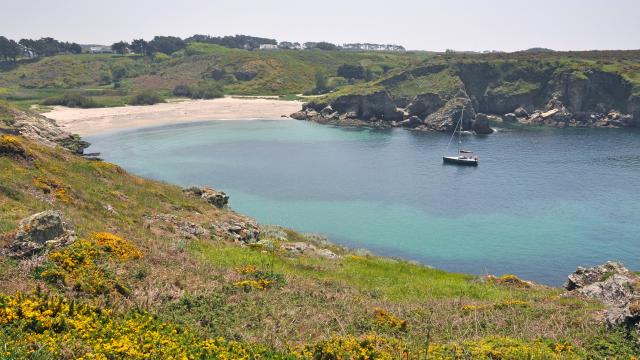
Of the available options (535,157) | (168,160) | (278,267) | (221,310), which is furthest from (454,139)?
(221,310)

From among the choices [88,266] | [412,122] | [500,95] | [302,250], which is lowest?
[302,250]

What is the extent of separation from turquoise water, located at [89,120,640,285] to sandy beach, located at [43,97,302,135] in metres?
12.8

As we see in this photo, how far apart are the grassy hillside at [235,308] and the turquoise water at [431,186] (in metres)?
26.3

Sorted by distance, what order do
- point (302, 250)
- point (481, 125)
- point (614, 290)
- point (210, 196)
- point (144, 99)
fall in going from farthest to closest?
point (144, 99)
point (481, 125)
point (210, 196)
point (302, 250)
point (614, 290)

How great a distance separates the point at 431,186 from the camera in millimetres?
83375

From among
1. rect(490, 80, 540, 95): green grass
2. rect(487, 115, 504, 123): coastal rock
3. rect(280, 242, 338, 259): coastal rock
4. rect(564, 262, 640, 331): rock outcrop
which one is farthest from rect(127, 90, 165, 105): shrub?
rect(564, 262, 640, 331): rock outcrop

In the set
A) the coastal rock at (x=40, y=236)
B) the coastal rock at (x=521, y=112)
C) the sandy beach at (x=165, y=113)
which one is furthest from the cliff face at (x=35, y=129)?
the coastal rock at (x=521, y=112)

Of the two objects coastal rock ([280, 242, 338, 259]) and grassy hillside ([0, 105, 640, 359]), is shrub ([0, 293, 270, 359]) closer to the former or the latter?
grassy hillside ([0, 105, 640, 359])

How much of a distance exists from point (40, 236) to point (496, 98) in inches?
6547

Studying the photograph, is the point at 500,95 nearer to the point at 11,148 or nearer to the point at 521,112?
the point at 521,112

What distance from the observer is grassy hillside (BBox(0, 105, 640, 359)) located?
47.1ft

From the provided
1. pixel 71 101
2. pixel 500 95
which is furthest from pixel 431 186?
pixel 71 101

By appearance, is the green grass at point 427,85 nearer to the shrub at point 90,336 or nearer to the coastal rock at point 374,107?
the coastal rock at point 374,107

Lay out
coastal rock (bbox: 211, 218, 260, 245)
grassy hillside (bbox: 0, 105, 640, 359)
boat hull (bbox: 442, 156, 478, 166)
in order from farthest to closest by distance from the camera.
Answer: boat hull (bbox: 442, 156, 478, 166) → coastal rock (bbox: 211, 218, 260, 245) → grassy hillside (bbox: 0, 105, 640, 359)
